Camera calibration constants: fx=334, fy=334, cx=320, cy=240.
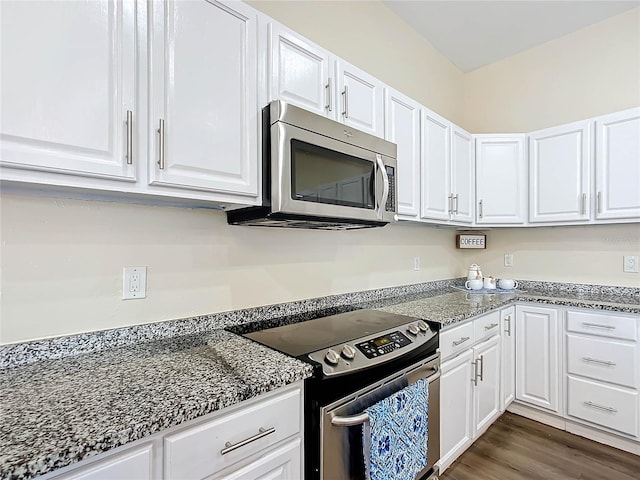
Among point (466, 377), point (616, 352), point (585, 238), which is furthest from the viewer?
point (585, 238)

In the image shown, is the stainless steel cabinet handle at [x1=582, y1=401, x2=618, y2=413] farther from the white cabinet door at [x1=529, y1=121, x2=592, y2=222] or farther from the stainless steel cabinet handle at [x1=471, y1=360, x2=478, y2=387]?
the white cabinet door at [x1=529, y1=121, x2=592, y2=222]

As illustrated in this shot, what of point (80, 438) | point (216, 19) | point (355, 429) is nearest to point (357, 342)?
point (355, 429)

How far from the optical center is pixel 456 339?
1843 mm

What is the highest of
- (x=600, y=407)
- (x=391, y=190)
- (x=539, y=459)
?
(x=391, y=190)

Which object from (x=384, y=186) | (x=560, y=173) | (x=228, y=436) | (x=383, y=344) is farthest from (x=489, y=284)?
(x=228, y=436)

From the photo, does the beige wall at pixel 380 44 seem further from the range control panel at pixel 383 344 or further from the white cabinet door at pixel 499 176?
the range control panel at pixel 383 344

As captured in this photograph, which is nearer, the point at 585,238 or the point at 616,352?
the point at 616,352

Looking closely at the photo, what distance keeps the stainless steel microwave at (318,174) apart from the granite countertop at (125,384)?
1.77 ft

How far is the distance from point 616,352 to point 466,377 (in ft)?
3.32

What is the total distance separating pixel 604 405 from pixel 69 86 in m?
3.15

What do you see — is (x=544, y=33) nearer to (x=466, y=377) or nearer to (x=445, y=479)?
(x=466, y=377)

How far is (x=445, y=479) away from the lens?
5.96 feet

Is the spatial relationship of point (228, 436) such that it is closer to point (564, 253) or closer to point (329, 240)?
point (329, 240)

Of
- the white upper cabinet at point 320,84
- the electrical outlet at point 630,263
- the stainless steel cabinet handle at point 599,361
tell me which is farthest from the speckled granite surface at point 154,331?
the electrical outlet at point 630,263
